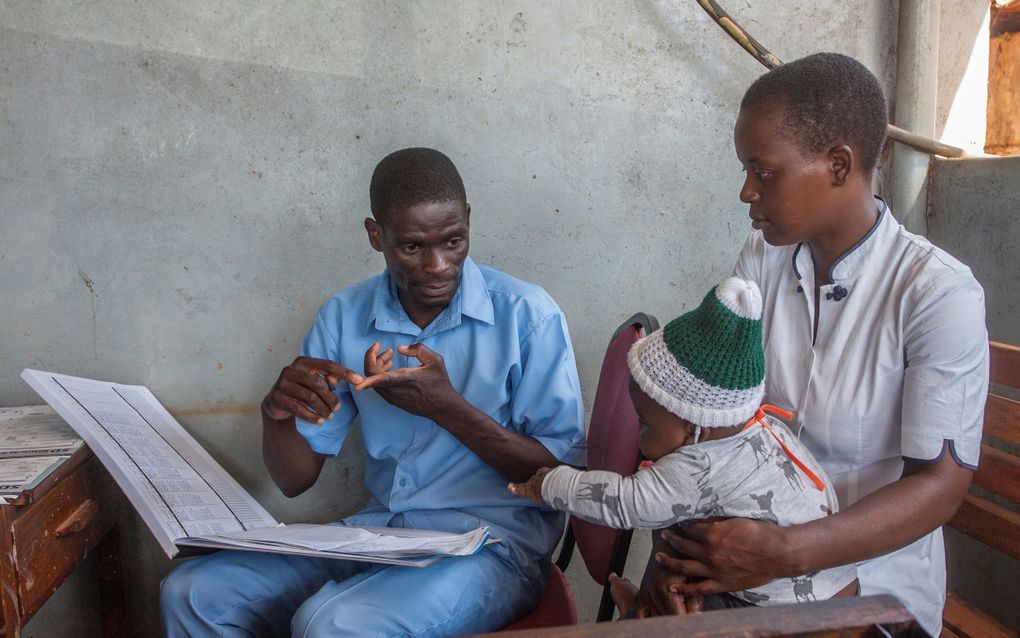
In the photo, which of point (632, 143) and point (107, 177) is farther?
point (632, 143)

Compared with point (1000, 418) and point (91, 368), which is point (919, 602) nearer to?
point (1000, 418)

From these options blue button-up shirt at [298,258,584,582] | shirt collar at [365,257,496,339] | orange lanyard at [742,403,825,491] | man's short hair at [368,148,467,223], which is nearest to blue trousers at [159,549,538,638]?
blue button-up shirt at [298,258,584,582]

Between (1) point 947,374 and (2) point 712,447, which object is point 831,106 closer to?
(1) point 947,374

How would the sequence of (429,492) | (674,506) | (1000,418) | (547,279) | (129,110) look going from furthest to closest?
1. (547,279)
2. (129,110)
3. (429,492)
4. (1000,418)
5. (674,506)

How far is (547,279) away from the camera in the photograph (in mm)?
2477

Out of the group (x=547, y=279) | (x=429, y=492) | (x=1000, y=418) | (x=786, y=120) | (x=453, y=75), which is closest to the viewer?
(x=786, y=120)

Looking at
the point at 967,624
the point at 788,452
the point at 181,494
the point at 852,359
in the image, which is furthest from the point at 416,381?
the point at 967,624

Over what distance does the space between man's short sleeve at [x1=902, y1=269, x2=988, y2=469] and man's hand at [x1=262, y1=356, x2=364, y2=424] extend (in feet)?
3.65

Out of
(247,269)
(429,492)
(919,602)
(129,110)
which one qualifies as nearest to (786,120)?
(919,602)

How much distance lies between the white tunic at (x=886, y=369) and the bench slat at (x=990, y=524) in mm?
160

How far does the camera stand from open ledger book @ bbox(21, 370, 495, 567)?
1.49m

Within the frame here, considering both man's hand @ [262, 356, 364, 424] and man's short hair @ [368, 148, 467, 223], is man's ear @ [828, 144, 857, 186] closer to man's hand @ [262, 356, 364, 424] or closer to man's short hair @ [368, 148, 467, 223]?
man's short hair @ [368, 148, 467, 223]

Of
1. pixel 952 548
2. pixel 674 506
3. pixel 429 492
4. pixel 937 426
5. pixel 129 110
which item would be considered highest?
pixel 129 110

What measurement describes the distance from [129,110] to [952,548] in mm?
2769
